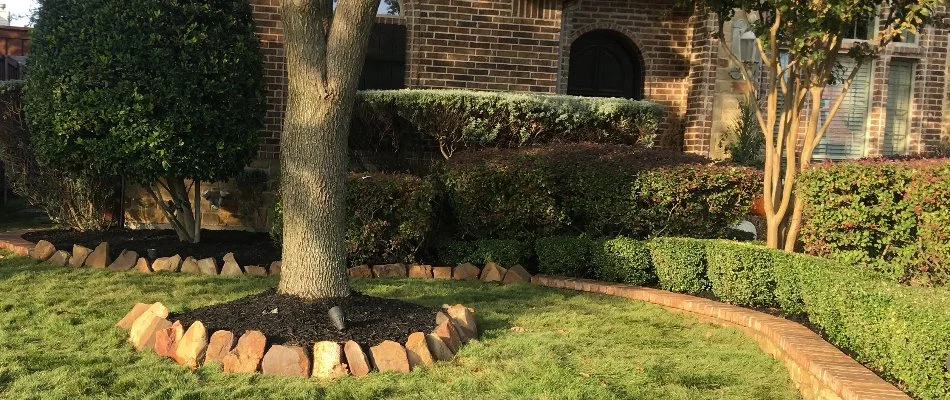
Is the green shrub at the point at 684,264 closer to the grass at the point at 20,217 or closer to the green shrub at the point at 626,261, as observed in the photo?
the green shrub at the point at 626,261

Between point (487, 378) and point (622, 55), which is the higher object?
point (622, 55)

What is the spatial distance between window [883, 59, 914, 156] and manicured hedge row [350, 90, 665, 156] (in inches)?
185

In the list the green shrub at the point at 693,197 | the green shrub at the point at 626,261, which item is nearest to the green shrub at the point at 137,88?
the green shrub at the point at 626,261

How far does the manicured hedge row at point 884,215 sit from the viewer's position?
4.95m

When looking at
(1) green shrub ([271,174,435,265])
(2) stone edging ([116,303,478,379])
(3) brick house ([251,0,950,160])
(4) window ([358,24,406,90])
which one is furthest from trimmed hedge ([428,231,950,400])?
(4) window ([358,24,406,90])

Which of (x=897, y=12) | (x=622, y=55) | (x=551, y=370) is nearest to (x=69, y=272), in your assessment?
(x=551, y=370)

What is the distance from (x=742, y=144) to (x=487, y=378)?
7316 millimetres

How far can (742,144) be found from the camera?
10438 millimetres

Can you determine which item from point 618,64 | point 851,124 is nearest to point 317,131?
point 618,64

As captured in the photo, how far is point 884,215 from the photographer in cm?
533

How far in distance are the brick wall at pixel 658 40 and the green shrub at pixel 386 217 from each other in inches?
179

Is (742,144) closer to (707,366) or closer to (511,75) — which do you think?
(511,75)

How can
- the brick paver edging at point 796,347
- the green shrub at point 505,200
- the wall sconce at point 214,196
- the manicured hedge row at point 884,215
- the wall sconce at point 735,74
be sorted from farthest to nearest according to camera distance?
the wall sconce at point 735,74 → the wall sconce at point 214,196 → the green shrub at point 505,200 → the manicured hedge row at point 884,215 → the brick paver edging at point 796,347

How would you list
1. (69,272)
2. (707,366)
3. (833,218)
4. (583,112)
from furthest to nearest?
(583,112) → (69,272) → (833,218) → (707,366)
